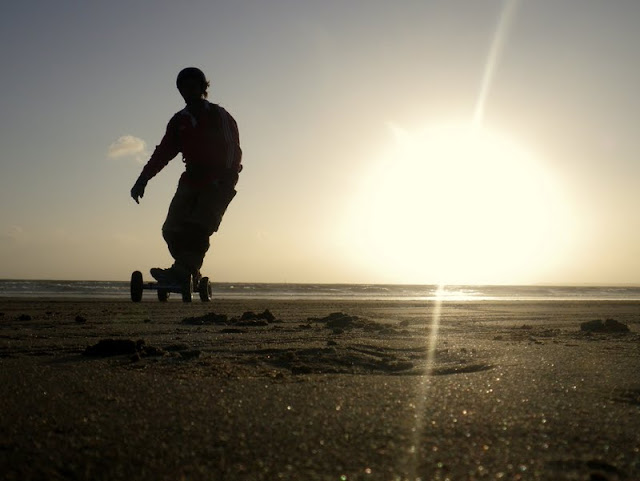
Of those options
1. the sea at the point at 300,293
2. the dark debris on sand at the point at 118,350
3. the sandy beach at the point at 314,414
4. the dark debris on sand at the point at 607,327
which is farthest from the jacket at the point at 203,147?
the sea at the point at 300,293

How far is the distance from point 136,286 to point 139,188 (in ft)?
3.14

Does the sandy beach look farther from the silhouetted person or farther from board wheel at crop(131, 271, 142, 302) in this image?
board wheel at crop(131, 271, 142, 302)

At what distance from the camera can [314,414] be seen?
6.35 feet

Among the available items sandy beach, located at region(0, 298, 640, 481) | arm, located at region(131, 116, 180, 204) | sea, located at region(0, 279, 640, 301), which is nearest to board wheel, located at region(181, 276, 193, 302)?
arm, located at region(131, 116, 180, 204)

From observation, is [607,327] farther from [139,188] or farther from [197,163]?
[139,188]

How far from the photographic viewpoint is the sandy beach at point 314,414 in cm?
141

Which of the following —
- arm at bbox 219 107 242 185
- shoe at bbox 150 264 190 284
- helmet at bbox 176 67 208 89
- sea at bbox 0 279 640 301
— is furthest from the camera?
sea at bbox 0 279 640 301

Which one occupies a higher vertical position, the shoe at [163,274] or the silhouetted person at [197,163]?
the silhouetted person at [197,163]

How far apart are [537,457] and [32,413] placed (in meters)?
1.43

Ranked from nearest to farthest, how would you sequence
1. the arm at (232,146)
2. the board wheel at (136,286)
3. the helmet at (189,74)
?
the helmet at (189,74) < the arm at (232,146) < the board wheel at (136,286)

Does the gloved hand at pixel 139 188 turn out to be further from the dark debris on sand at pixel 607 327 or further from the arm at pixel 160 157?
the dark debris on sand at pixel 607 327

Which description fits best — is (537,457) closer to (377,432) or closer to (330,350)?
(377,432)

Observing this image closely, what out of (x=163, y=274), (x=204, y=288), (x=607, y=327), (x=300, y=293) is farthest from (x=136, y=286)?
(x=300, y=293)

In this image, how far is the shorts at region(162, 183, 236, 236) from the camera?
509 cm
